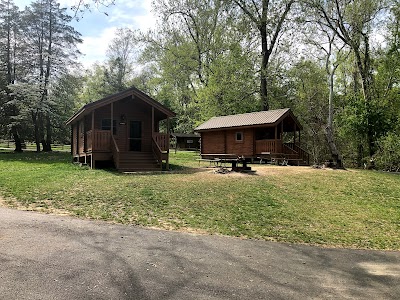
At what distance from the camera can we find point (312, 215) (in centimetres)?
910


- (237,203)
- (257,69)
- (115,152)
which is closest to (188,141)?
(257,69)

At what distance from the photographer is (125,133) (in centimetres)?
1880

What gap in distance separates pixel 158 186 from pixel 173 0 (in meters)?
29.2

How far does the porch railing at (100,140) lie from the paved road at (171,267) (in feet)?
33.0

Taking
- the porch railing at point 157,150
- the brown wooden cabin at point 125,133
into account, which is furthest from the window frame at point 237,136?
the porch railing at point 157,150

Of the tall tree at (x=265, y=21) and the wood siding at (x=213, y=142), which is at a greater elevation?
the tall tree at (x=265, y=21)

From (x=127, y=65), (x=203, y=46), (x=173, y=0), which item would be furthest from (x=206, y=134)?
(x=127, y=65)

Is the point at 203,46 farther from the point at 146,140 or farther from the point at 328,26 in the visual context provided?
the point at 146,140

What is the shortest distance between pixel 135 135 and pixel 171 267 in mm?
15107

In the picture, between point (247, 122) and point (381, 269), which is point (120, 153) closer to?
point (247, 122)

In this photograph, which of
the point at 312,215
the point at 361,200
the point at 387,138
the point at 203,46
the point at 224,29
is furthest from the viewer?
the point at 203,46

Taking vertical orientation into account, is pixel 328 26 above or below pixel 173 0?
below

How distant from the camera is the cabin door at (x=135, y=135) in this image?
62.5 ft

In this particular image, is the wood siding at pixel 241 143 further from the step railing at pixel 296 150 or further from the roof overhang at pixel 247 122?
the step railing at pixel 296 150
